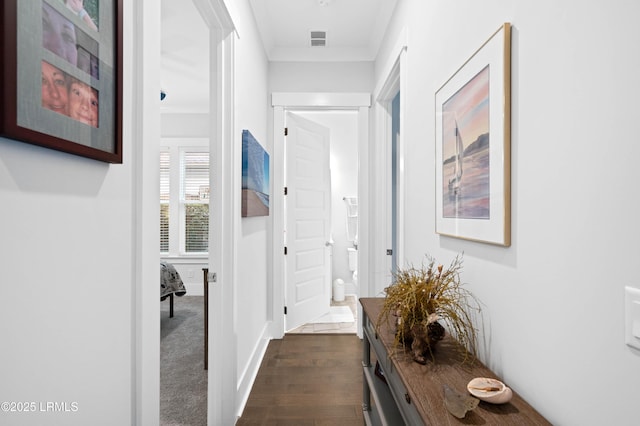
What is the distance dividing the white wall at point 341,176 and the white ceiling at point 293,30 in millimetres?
1738

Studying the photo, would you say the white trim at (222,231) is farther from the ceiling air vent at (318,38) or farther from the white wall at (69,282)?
the ceiling air vent at (318,38)

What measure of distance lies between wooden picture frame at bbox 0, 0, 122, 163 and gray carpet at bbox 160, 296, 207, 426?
6.36 feet

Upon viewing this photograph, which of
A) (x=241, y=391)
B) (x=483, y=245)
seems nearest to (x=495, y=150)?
(x=483, y=245)

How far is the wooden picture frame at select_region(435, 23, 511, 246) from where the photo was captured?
39.4 inches

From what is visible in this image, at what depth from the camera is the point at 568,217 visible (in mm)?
762

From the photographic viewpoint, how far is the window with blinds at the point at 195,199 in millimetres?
5422

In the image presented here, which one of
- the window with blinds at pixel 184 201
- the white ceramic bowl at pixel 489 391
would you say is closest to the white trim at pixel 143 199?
the white ceramic bowl at pixel 489 391

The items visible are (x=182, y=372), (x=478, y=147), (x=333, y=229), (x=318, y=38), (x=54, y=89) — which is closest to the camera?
(x=54, y=89)

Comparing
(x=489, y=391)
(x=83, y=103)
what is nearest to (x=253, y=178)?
(x=83, y=103)

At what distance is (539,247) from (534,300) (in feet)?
0.48

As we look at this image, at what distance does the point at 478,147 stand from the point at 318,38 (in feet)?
8.30

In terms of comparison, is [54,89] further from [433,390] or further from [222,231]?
[222,231]

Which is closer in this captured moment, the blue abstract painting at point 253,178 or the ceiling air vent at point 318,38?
the blue abstract painting at point 253,178

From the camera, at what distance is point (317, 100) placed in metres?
3.37
